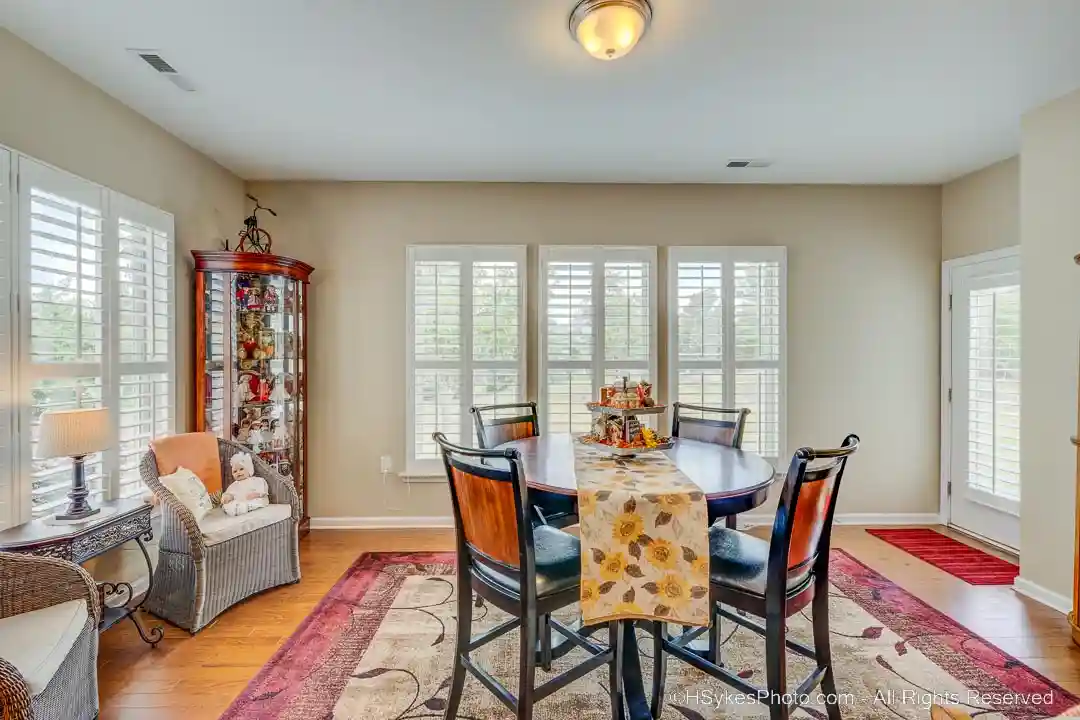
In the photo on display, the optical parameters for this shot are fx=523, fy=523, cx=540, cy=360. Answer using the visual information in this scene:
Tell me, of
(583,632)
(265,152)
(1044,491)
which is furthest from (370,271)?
(1044,491)

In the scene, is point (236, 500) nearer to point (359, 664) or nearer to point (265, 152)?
point (359, 664)

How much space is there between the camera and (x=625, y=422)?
7.72 feet

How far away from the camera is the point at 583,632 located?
7.66 ft

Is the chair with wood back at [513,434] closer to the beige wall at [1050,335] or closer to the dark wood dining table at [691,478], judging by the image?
the dark wood dining table at [691,478]

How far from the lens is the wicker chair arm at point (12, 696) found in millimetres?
1397

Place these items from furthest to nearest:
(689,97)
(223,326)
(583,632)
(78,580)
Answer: (223,326)
(689,97)
(583,632)
(78,580)

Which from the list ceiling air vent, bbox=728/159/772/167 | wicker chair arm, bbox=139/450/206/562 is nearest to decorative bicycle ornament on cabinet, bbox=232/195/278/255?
wicker chair arm, bbox=139/450/206/562

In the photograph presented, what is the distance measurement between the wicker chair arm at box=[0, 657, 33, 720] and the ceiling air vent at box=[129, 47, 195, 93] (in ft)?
7.80

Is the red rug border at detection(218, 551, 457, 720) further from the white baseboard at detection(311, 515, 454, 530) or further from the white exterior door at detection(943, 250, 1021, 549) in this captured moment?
the white exterior door at detection(943, 250, 1021, 549)

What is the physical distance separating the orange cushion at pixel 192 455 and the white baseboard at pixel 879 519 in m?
3.67

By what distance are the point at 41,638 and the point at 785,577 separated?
7.79ft

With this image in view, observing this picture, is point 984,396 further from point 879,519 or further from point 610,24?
point 610,24

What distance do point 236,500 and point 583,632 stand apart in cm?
201

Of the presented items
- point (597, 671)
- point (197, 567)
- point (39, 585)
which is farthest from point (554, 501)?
point (197, 567)
